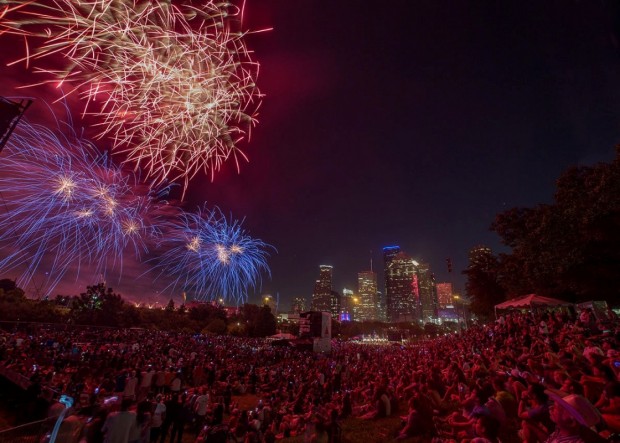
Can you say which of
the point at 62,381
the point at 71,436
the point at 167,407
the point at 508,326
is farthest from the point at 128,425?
the point at 508,326

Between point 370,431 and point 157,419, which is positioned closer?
point 157,419

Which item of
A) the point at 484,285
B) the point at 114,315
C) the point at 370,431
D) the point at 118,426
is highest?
the point at 484,285

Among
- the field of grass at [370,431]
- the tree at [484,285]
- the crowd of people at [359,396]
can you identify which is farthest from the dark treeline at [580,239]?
the field of grass at [370,431]

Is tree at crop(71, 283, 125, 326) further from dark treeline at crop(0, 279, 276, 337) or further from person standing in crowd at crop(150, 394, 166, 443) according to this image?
person standing in crowd at crop(150, 394, 166, 443)

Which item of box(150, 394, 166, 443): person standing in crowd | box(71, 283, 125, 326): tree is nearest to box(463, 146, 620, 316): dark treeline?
box(150, 394, 166, 443): person standing in crowd

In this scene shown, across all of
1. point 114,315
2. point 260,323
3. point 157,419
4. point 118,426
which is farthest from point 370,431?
point 260,323

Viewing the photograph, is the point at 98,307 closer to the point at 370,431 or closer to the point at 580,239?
the point at 370,431

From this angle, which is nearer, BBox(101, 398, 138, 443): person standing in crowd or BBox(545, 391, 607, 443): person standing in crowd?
BBox(545, 391, 607, 443): person standing in crowd
